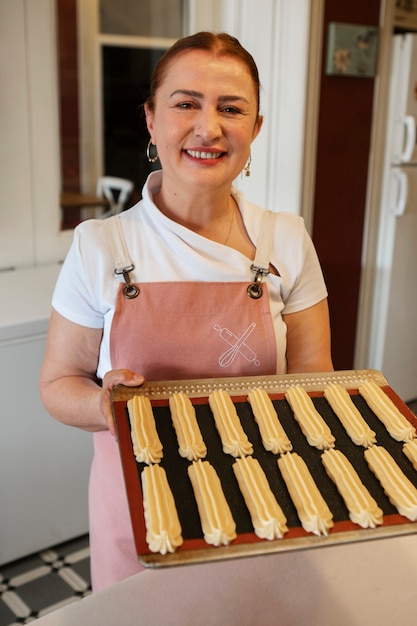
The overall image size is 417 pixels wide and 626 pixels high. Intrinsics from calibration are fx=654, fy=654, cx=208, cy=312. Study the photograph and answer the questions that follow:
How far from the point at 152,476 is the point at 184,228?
51 centimetres

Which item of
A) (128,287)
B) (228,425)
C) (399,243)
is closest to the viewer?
(228,425)

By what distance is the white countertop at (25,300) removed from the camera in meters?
1.89

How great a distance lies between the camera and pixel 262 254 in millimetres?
1274

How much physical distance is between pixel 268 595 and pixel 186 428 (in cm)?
27

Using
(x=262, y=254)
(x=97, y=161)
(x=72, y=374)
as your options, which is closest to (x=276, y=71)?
(x=97, y=161)

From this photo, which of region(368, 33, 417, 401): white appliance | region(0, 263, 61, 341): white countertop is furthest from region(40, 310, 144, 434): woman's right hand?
region(368, 33, 417, 401): white appliance

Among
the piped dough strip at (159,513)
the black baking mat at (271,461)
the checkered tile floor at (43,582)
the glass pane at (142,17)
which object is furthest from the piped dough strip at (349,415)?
the glass pane at (142,17)

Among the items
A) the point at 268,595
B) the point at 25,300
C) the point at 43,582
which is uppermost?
the point at 25,300

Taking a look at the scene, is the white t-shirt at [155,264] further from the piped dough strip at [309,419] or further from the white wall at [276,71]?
the white wall at [276,71]

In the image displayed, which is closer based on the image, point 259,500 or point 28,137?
point 259,500

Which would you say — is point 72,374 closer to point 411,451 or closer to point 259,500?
point 259,500

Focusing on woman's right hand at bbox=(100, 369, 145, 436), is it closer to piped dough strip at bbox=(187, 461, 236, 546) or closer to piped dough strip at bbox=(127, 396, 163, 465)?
piped dough strip at bbox=(127, 396, 163, 465)

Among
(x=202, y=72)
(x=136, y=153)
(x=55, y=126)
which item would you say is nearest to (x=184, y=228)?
(x=202, y=72)

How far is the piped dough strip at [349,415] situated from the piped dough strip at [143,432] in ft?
1.04
